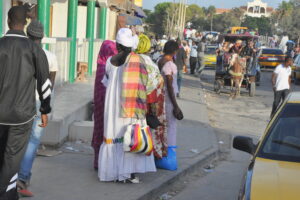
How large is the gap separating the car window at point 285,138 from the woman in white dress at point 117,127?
172cm

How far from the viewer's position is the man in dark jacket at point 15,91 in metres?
4.61

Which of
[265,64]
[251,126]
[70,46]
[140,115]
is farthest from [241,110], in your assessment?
[265,64]

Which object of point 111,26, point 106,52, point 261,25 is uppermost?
point 261,25

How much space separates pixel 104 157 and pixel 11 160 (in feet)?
5.90

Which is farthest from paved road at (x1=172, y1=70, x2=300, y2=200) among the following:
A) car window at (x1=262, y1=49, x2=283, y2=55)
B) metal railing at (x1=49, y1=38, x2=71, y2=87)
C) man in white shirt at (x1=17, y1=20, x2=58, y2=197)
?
car window at (x1=262, y1=49, x2=283, y2=55)

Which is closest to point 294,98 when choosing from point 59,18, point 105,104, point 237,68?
point 105,104

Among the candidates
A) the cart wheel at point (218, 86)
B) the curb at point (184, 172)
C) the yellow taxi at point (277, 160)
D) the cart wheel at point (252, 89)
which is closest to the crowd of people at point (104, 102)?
the curb at point (184, 172)

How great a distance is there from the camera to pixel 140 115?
20.7 feet

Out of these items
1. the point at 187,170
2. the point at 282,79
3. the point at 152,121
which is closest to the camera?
the point at 152,121

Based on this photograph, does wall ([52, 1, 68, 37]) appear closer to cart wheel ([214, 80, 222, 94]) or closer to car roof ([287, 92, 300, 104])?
cart wheel ([214, 80, 222, 94])

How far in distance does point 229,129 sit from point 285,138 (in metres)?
7.51

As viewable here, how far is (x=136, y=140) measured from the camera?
6148 millimetres

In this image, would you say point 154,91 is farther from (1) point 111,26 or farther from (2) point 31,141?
(1) point 111,26

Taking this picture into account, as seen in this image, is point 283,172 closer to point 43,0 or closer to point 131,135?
point 131,135
